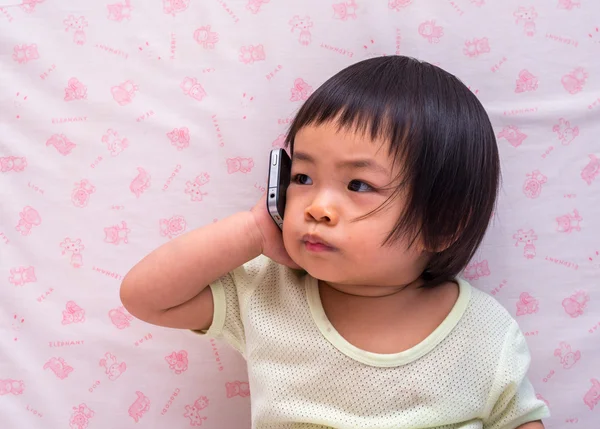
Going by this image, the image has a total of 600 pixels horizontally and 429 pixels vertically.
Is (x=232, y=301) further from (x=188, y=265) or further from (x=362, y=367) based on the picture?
(x=362, y=367)

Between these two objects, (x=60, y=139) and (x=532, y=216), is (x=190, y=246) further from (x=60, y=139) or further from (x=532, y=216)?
(x=532, y=216)

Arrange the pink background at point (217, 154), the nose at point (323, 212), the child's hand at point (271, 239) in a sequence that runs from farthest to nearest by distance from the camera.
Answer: the pink background at point (217, 154), the child's hand at point (271, 239), the nose at point (323, 212)

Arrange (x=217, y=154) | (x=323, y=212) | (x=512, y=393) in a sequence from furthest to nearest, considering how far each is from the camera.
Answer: (x=217, y=154) < (x=512, y=393) < (x=323, y=212)

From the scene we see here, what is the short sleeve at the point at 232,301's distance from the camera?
3.28 feet

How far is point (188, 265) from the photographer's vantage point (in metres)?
0.95

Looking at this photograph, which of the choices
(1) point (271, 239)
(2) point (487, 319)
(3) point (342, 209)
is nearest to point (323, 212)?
(3) point (342, 209)

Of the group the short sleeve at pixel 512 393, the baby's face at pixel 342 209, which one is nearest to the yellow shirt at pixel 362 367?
the short sleeve at pixel 512 393

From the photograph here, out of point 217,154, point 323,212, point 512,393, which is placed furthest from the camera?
point 217,154

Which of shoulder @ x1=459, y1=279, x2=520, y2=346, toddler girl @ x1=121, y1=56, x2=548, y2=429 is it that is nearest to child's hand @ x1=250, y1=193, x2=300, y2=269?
toddler girl @ x1=121, y1=56, x2=548, y2=429

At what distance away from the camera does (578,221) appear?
1171 millimetres

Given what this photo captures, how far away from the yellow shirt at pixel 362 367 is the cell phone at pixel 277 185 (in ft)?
0.42

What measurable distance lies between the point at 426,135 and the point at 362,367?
334mm

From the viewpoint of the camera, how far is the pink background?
3.80 feet

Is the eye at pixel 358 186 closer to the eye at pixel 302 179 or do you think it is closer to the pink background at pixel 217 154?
Result: the eye at pixel 302 179
